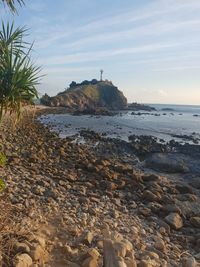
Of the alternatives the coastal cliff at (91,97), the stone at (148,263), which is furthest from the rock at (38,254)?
the coastal cliff at (91,97)

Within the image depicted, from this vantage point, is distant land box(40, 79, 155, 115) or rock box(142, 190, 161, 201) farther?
distant land box(40, 79, 155, 115)

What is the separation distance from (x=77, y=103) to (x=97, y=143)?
77.0 m

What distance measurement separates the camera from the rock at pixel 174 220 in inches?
434

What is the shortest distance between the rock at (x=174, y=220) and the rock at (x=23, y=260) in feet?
19.0

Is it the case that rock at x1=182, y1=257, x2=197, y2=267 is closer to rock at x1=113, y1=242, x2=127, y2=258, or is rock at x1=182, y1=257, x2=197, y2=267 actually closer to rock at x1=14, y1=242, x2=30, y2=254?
rock at x1=113, y1=242, x2=127, y2=258

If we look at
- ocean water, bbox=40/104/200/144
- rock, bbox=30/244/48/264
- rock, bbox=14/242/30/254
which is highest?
rock, bbox=14/242/30/254

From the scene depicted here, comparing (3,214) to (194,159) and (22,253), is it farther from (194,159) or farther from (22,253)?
(194,159)

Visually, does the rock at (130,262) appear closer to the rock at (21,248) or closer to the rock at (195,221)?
the rock at (21,248)

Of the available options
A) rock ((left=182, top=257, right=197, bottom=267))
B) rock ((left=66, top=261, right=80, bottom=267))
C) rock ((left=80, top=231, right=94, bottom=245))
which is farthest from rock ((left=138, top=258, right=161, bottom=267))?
rock ((left=66, top=261, right=80, bottom=267))

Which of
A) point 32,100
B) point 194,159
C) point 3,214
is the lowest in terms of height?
point 194,159

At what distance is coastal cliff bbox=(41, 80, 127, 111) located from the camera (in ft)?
337

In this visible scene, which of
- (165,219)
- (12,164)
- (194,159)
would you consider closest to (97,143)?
(194,159)

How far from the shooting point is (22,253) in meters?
6.24

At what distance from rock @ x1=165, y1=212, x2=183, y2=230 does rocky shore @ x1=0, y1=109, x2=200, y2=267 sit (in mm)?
28
